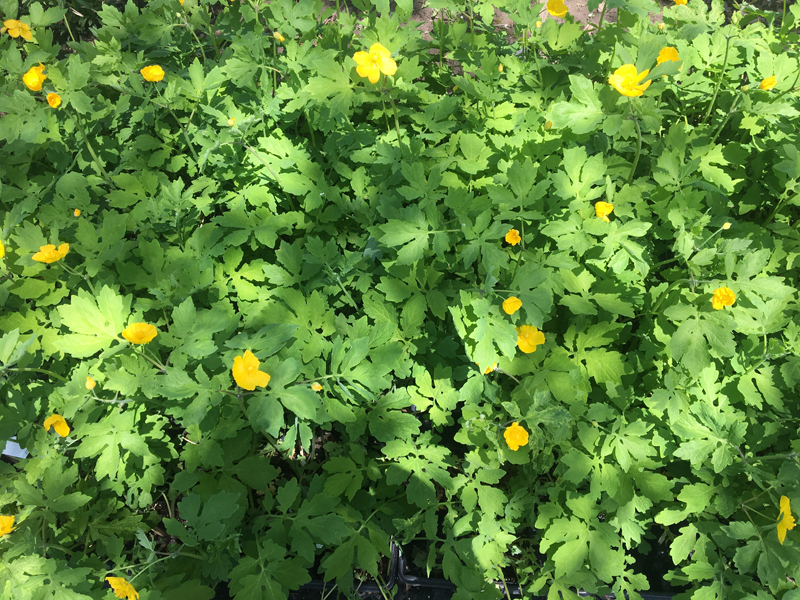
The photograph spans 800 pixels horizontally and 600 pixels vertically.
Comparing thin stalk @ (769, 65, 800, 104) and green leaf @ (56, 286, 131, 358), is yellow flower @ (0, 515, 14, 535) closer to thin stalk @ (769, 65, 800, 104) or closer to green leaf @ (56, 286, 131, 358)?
green leaf @ (56, 286, 131, 358)

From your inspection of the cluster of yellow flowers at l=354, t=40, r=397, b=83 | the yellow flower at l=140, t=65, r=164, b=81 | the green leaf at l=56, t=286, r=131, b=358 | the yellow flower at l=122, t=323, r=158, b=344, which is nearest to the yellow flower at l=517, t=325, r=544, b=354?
the cluster of yellow flowers at l=354, t=40, r=397, b=83

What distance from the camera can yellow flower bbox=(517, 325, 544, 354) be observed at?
1.59 meters

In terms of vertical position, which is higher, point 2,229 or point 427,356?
point 2,229

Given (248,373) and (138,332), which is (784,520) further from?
(138,332)

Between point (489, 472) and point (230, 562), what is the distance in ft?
2.96

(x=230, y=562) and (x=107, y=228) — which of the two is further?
(x=107, y=228)

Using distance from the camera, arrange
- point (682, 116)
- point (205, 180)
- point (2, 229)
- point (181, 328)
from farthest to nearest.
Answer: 1. point (682, 116)
2. point (205, 180)
3. point (2, 229)
4. point (181, 328)

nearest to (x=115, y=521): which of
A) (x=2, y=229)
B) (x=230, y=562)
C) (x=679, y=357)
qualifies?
(x=230, y=562)

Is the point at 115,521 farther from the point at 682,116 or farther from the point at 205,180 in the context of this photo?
the point at 682,116

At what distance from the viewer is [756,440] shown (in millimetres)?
1582

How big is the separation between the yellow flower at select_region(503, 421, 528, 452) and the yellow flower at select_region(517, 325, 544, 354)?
27 cm

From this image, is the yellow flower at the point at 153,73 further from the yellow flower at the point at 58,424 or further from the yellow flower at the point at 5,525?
the yellow flower at the point at 5,525

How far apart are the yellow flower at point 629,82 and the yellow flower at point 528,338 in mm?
843

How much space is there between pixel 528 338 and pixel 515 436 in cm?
34
